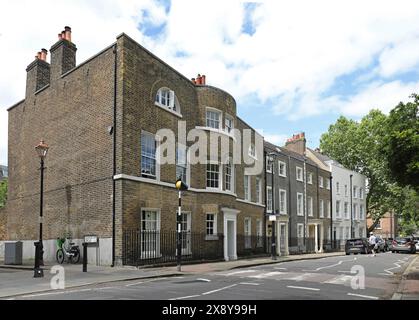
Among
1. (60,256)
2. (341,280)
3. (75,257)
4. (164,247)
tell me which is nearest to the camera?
(341,280)

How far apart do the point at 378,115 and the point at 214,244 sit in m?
40.1

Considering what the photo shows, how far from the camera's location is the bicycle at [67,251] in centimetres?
2114

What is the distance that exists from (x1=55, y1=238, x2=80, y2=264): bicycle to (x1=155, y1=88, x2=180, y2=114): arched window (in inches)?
309

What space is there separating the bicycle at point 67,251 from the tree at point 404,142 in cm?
1377

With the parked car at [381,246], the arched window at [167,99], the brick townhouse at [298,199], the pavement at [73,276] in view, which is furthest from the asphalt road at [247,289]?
the parked car at [381,246]

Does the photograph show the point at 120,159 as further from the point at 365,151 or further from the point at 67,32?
the point at 365,151

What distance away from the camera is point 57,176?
938 inches

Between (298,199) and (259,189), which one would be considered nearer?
(259,189)

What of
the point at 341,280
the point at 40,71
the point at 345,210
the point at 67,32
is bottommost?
Answer: the point at 341,280

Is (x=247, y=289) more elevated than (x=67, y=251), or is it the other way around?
(x=67, y=251)

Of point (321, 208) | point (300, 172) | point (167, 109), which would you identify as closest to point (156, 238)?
point (167, 109)

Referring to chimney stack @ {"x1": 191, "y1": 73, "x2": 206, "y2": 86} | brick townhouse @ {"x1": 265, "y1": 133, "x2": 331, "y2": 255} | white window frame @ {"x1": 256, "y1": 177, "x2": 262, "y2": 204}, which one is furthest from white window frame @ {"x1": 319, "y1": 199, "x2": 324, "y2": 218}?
chimney stack @ {"x1": 191, "y1": 73, "x2": 206, "y2": 86}

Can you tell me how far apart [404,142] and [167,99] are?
12.4 meters

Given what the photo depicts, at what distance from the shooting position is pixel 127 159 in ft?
66.8
